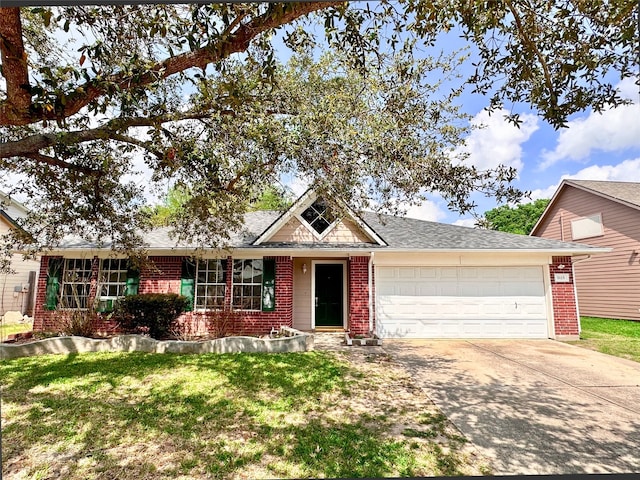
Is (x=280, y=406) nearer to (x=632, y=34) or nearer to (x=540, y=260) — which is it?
(x=632, y=34)

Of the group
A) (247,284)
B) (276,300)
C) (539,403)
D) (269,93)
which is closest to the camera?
(539,403)

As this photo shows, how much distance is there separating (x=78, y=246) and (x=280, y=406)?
868cm

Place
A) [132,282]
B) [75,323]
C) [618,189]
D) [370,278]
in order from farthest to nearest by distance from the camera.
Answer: [618,189] < [132,282] < [370,278] < [75,323]

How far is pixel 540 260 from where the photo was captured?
938 centimetres

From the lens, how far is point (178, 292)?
9742 millimetres

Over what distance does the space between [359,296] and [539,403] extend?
5369 millimetres

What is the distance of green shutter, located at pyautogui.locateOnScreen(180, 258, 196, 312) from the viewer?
31.8ft

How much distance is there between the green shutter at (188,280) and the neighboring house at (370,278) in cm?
3

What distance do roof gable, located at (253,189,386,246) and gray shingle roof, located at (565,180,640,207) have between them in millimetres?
7911

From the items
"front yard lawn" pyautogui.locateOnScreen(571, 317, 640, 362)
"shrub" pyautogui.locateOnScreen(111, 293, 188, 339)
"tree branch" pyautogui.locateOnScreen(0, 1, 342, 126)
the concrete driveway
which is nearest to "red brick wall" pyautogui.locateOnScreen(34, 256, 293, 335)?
"shrub" pyautogui.locateOnScreen(111, 293, 188, 339)

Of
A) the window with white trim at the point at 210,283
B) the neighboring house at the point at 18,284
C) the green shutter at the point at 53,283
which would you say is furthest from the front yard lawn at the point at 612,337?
the neighboring house at the point at 18,284

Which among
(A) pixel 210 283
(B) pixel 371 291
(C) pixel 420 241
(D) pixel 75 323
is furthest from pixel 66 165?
(C) pixel 420 241

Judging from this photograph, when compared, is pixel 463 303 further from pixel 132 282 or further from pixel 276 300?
pixel 132 282

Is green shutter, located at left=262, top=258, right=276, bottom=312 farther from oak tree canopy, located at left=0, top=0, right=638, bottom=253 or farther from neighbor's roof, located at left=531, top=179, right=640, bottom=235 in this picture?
neighbor's roof, located at left=531, top=179, right=640, bottom=235
